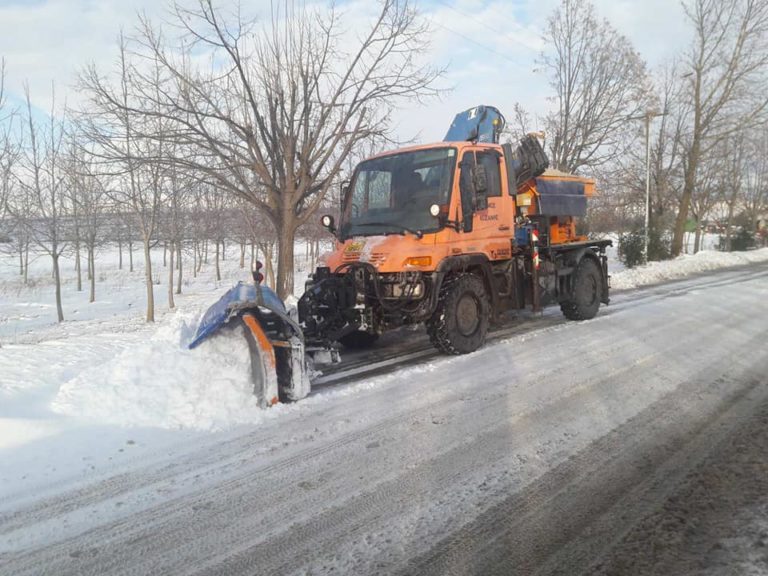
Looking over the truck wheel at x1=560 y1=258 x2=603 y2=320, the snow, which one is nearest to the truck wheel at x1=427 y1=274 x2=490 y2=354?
the snow

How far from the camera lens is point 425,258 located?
6.23 metres

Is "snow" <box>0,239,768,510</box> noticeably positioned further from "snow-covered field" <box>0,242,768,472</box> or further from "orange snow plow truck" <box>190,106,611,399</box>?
"orange snow plow truck" <box>190,106,611,399</box>

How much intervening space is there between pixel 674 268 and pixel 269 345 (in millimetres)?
18191

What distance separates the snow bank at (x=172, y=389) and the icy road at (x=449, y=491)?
42 centimetres

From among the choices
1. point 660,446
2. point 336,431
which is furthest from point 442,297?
point 660,446

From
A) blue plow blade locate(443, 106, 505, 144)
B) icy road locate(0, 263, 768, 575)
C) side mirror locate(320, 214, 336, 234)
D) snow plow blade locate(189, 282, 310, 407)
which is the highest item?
blue plow blade locate(443, 106, 505, 144)

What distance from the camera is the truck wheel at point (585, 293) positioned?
910 cm

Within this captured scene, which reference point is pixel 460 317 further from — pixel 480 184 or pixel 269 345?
pixel 269 345

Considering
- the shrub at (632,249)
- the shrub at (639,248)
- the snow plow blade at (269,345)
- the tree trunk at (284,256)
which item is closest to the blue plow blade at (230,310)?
the snow plow blade at (269,345)

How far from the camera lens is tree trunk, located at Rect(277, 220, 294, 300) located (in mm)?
10734

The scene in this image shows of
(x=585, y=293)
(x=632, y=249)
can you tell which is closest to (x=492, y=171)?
(x=585, y=293)

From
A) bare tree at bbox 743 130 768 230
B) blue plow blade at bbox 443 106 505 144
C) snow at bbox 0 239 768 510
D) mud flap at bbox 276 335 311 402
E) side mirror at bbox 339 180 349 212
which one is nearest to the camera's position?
snow at bbox 0 239 768 510

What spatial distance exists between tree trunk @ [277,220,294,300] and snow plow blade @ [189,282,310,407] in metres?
5.55

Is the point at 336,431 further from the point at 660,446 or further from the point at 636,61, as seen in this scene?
the point at 636,61
